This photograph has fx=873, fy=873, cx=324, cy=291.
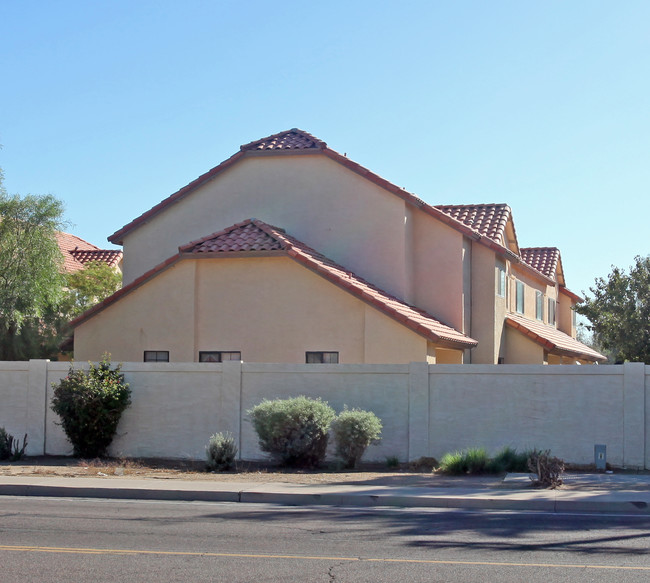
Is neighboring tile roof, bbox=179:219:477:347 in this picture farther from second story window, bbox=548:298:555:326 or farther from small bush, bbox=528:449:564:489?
second story window, bbox=548:298:555:326

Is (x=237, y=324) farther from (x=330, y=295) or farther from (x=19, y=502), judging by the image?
(x=19, y=502)

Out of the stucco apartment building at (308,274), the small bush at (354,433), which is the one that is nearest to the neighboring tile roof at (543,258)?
the stucco apartment building at (308,274)

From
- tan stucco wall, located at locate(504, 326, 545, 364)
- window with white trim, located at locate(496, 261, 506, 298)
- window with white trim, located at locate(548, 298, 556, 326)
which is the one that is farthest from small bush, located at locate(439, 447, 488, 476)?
window with white trim, located at locate(548, 298, 556, 326)

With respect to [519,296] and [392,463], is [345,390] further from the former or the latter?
[519,296]

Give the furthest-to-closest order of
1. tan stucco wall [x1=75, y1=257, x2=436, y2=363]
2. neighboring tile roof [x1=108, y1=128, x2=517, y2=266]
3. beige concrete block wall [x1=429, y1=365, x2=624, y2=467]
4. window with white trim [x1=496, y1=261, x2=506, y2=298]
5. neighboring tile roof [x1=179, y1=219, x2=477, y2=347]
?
window with white trim [x1=496, y1=261, x2=506, y2=298], neighboring tile roof [x1=108, y1=128, x2=517, y2=266], tan stucco wall [x1=75, y1=257, x2=436, y2=363], neighboring tile roof [x1=179, y1=219, x2=477, y2=347], beige concrete block wall [x1=429, y1=365, x2=624, y2=467]

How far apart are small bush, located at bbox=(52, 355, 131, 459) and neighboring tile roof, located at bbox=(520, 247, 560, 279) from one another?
2549 centimetres

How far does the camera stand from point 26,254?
2731cm

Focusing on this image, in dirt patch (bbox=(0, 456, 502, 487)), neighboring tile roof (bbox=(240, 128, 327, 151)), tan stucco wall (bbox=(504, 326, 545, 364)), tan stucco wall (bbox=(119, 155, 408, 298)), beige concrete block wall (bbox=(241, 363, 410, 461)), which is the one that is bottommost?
dirt patch (bbox=(0, 456, 502, 487))

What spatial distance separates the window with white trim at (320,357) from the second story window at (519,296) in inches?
471

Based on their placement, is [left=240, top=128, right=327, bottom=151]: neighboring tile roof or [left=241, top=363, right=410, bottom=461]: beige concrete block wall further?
[left=240, top=128, right=327, bottom=151]: neighboring tile roof

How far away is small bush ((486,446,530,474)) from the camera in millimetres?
16906

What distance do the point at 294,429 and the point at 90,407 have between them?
4847 millimetres

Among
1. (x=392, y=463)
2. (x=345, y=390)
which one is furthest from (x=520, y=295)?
(x=392, y=463)

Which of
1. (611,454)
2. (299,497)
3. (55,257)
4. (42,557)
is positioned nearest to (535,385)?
(611,454)
